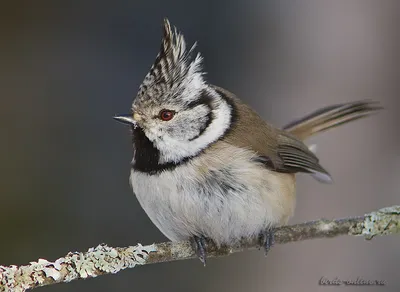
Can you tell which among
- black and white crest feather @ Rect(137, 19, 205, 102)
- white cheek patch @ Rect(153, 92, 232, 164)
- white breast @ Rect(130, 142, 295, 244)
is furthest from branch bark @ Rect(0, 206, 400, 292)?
black and white crest feather @ Rect(137, 19, 205, 102)

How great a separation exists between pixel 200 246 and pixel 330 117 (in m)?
1.48

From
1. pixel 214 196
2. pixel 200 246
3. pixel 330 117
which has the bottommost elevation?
pixel 200 246

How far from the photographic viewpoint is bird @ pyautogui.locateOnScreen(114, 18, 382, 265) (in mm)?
3242

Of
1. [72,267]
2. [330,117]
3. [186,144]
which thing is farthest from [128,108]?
[72,267]

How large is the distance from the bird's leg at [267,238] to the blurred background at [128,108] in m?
1.48

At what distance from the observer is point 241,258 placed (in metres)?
5.00

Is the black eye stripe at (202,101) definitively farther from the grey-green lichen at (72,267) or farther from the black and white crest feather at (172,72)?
the grey-green lichen at (72,267)

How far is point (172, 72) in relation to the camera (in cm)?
334

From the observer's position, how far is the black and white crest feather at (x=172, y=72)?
3.30m

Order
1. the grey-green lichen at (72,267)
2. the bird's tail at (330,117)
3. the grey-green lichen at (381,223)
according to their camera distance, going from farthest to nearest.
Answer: the bird's tail at (330,117)
the grey-green lichen at (381,223)
the grey-green lichen at (72,267)

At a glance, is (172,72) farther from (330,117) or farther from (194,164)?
(330,117)

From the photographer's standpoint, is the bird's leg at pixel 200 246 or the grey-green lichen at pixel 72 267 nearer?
the grey-green lichen at pixel 72 267

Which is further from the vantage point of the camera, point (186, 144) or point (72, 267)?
point (186, 144)

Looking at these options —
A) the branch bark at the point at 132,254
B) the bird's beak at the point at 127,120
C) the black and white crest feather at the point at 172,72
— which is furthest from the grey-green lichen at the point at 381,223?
the bird's beak at the point at 127,120
